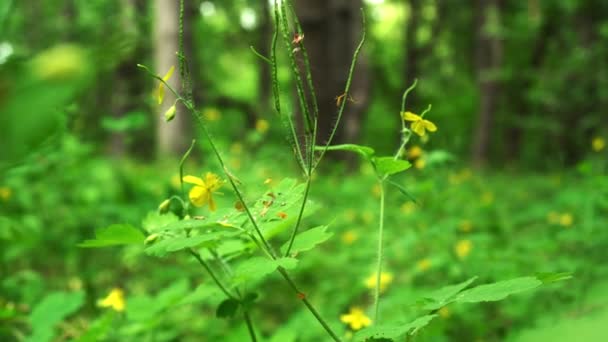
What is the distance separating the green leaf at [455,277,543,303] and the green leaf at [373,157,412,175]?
0.23 metres

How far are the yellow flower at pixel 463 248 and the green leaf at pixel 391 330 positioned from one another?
197 centimetres

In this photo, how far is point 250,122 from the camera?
12.1 meters

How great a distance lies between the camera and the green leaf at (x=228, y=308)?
1.20 meters

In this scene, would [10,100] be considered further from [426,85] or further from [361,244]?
[426,85]

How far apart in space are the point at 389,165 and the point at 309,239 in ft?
0.59

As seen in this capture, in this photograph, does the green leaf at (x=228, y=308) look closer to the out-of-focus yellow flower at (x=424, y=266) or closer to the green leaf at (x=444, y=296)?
the green leaf at (x=444, y=296)

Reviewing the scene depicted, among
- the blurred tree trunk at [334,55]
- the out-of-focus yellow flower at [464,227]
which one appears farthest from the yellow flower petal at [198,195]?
the blurred tree trunk at [334,55]

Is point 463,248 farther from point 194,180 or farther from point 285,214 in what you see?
point 194,180

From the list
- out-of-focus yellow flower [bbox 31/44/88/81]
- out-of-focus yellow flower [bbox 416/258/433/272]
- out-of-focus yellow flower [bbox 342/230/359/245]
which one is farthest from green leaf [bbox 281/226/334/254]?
out-of-focus yellow flower [bbox 342/230/359/245]

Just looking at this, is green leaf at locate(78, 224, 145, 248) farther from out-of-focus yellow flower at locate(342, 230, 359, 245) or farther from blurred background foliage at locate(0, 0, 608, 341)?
out-of-focus yellow flower at locate(342, 230, 359, 245)

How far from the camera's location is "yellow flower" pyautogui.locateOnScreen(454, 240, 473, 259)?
113 inches

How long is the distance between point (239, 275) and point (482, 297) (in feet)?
1.24

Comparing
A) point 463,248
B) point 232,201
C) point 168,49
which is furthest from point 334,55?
point 463,248

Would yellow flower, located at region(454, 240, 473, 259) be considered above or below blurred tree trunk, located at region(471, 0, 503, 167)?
above
